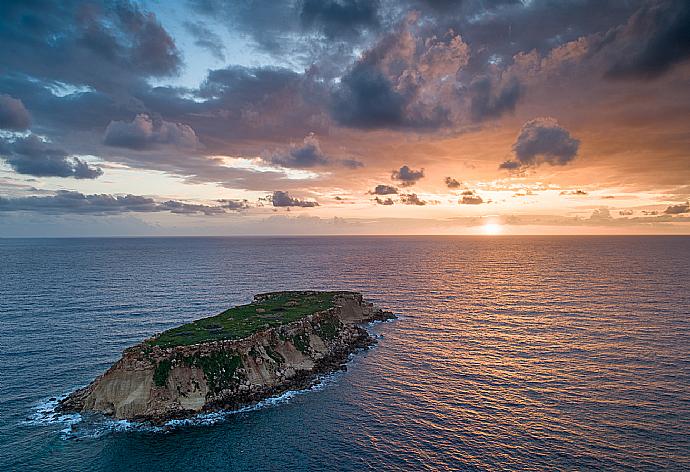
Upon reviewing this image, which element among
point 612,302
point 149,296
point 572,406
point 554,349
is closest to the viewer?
point 572,406

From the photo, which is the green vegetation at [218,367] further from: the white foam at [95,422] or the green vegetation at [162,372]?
the white foam at [95,422]

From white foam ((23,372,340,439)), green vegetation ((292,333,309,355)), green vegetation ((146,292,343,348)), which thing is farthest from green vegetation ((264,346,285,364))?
white foam ((23,372,340,439))

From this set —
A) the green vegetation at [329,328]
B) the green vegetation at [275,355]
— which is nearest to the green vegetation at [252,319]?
the green vegetation at [329,328]

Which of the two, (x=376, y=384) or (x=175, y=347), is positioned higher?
(x=175, y=347)

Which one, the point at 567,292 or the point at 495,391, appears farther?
the point at 567,292

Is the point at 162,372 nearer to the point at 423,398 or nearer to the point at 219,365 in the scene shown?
the point at 219,365

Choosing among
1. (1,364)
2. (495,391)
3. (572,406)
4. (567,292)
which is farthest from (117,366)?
(567,292)

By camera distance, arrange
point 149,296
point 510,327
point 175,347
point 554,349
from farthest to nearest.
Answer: point 149,296
point 510,327
point 554,349
point 175,347

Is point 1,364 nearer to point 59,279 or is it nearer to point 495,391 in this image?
point 495,391
